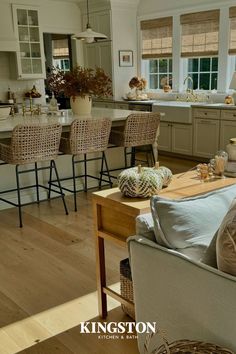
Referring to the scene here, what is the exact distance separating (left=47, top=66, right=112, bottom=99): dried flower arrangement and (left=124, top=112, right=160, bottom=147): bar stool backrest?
0.50 meters

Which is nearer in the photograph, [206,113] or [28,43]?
[206,113]

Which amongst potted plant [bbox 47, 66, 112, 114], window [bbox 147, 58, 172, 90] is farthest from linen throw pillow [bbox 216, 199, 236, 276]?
window [bbox 147, 58, 172, 90]

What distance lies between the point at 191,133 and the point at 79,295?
4.25 meters

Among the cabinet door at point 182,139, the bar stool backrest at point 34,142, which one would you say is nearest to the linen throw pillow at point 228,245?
the bar stool backrest at point 34,142

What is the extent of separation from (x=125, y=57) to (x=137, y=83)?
60 centimetres

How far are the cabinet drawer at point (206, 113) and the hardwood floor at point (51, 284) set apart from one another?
2.77m

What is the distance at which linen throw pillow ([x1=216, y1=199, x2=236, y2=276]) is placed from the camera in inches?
50.1

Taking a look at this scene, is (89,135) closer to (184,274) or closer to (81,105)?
(81,105)

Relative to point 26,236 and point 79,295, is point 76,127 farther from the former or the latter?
point 79,295

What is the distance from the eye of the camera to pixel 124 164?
5094 mm

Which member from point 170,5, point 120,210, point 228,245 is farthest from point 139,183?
point 170,5

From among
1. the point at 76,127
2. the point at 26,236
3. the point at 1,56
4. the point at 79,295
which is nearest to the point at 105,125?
the point at 76,127

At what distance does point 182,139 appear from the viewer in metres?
6.42

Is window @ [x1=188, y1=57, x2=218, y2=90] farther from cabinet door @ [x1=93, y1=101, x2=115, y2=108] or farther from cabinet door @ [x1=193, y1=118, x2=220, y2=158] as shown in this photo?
cabinet door @ [x1=93, y1=101, x2=115, y2=108]
